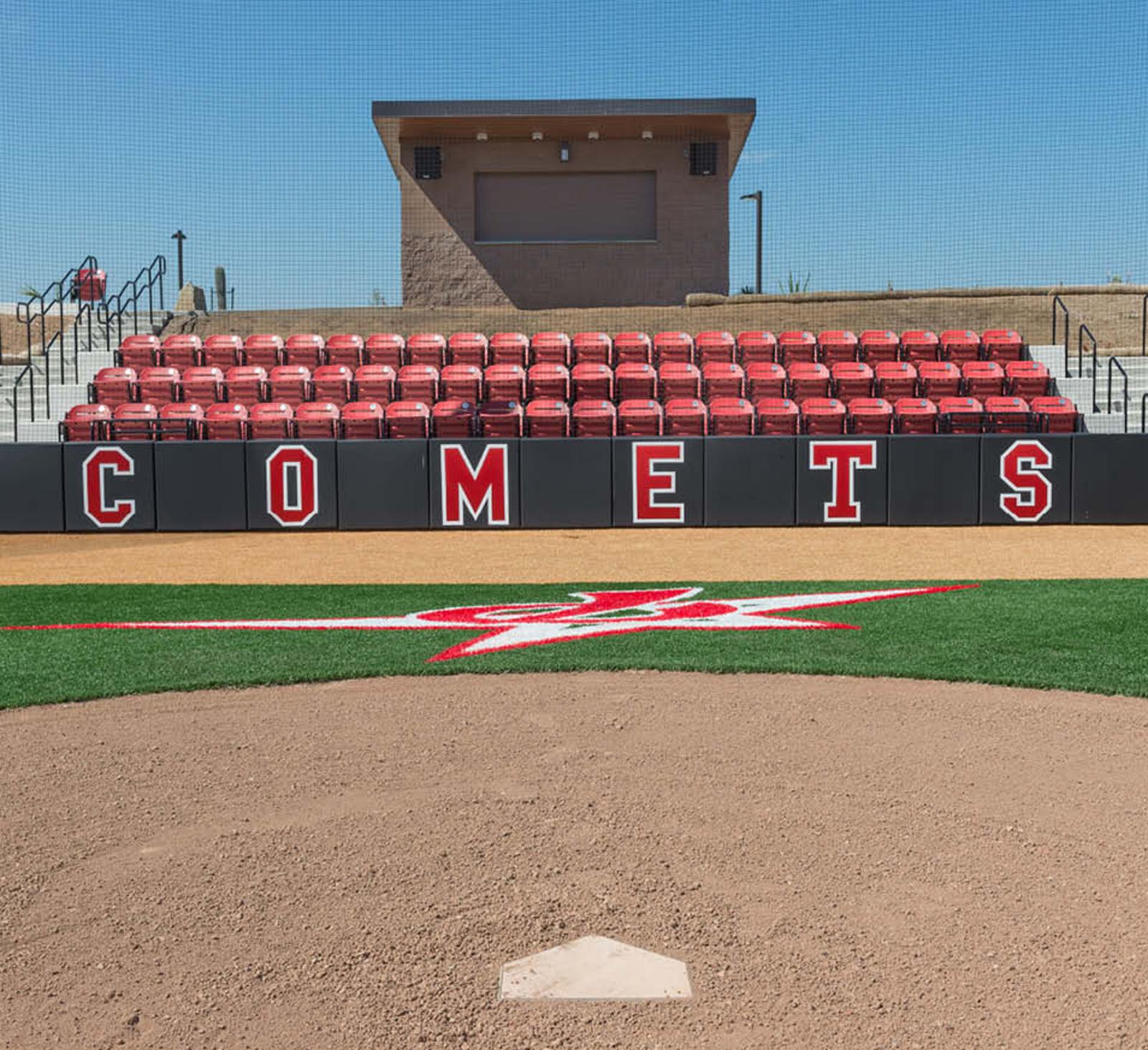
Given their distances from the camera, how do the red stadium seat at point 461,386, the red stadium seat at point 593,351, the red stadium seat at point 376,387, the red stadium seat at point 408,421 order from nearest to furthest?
1. the red stadium seat at point 408,421
2. the red stadium seat at point 461,386
3. the red stadium seat at point 376,387
4. the red stadium seat at point 593,351

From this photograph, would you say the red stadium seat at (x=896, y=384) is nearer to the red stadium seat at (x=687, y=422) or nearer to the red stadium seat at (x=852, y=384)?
the red stadium seat at (x=852, y=384)

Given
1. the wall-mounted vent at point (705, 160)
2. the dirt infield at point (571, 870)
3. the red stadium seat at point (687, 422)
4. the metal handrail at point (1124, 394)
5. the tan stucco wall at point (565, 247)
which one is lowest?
the dirt infield at point (571, 870)

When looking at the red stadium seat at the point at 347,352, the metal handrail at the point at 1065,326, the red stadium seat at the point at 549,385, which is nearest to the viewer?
the red stadium seat at the point at 549,385

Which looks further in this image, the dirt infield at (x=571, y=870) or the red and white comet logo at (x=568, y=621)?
the red and white comet logo at (x=568, y=621)

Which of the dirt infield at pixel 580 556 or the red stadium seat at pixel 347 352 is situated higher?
the red stadium seat at pixel 347 352

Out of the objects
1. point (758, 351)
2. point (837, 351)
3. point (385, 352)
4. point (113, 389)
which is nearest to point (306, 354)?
point (385, 352)

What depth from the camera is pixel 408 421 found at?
1692 cm

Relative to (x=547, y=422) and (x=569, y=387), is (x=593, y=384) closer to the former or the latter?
(x=569, y=387)

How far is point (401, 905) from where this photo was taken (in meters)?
3.26

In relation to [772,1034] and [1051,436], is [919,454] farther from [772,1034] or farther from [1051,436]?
[772,1034]

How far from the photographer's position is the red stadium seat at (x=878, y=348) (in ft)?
67.4

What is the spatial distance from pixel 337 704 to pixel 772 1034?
362 centimetres

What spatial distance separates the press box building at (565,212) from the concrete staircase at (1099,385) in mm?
7569

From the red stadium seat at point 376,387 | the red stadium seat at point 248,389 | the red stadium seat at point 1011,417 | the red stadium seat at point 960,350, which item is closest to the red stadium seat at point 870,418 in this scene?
the red stadium seat at point 1011,417
